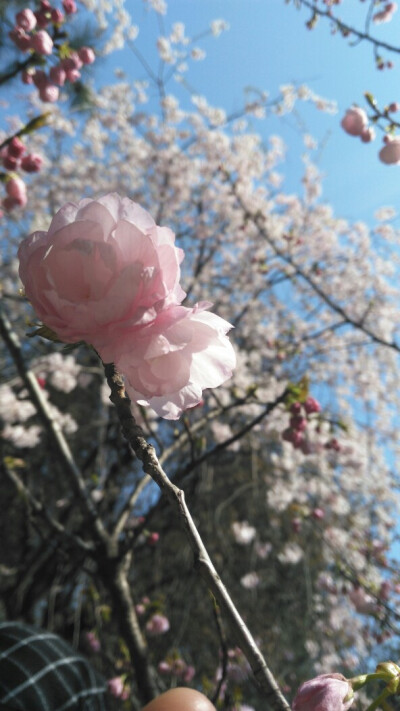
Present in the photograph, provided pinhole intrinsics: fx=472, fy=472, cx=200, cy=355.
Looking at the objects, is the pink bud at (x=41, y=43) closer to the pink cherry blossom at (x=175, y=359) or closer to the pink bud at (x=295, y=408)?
the pink bud at (x=295, y=408)

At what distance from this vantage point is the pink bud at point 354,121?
182cm

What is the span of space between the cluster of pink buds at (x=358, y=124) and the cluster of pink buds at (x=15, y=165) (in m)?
1.20

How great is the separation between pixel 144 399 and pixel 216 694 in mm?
914

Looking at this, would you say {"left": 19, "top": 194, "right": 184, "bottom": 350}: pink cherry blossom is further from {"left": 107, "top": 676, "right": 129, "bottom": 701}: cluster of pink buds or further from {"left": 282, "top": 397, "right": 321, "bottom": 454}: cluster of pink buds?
{"left": 107, "top": 676, "right": 129, "bottom": 701}: cluster of pink buds

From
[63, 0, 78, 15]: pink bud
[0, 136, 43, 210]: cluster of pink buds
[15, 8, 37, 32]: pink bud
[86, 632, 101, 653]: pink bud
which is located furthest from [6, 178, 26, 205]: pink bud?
[86, 632, 101, 653]: pink bud

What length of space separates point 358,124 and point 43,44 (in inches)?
47.6

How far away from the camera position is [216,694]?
104 cm

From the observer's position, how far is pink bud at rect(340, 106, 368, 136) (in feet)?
5.98

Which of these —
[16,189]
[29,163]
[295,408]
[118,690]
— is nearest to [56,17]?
[29,163]

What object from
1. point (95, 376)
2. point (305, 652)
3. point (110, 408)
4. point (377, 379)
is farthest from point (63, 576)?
point (377, 379)

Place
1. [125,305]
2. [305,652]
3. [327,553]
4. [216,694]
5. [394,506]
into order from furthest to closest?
[394,506] < [327,553] < [305,652] < [216,694] < [125,305]

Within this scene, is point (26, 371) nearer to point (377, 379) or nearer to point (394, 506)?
point (394, 506)

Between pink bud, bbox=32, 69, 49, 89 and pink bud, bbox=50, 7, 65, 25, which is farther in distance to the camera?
pink bud, bbox=32, 69, 49, 89

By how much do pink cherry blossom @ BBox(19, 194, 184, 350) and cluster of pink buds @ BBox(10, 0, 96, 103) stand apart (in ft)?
5.49
